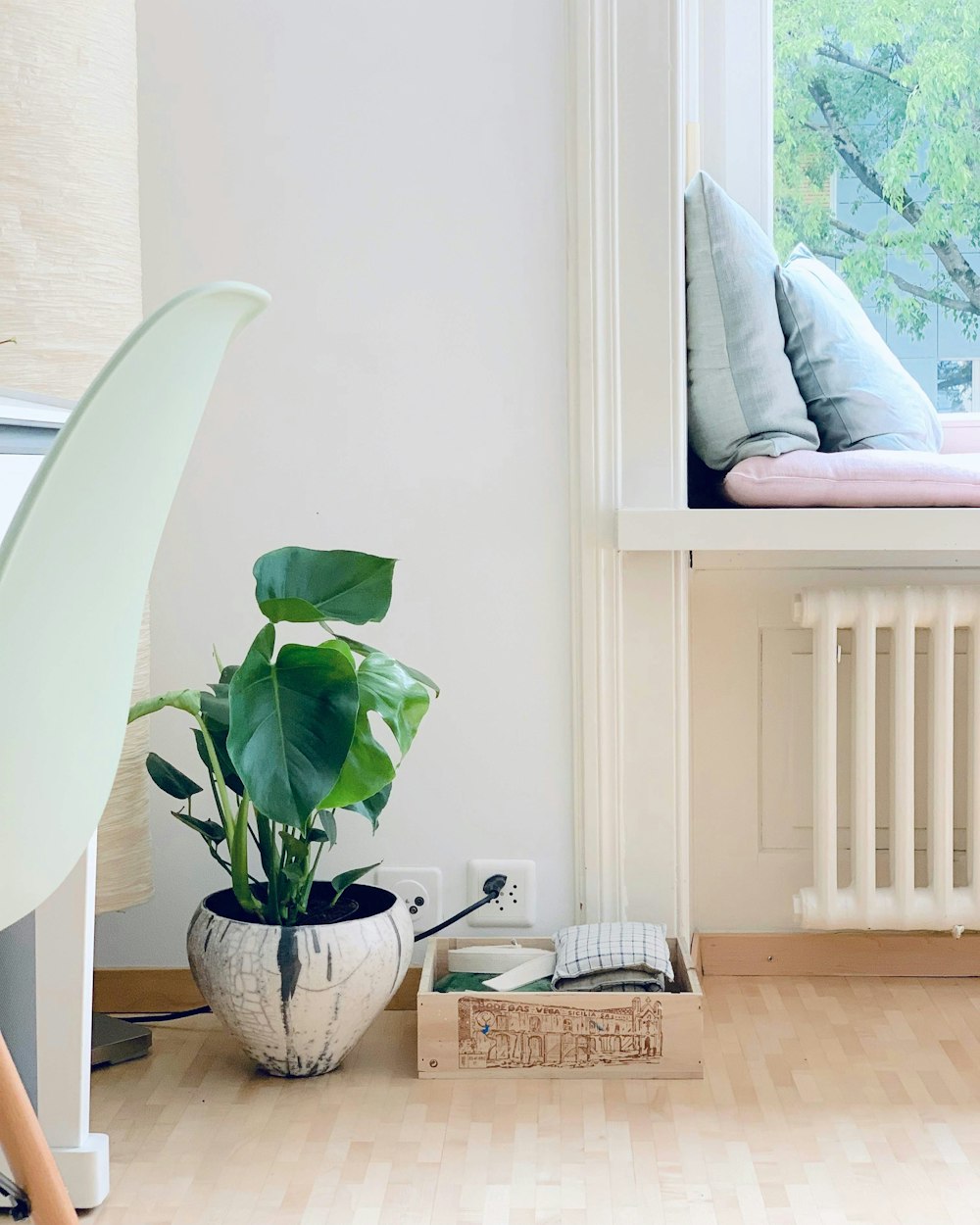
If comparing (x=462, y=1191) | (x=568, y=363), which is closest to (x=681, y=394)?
(x=568, y=363)

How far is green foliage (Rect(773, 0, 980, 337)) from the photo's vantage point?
7.04ft

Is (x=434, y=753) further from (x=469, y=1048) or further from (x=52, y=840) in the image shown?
(x=52, y=840)

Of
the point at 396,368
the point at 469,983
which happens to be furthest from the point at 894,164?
the point at 469,983

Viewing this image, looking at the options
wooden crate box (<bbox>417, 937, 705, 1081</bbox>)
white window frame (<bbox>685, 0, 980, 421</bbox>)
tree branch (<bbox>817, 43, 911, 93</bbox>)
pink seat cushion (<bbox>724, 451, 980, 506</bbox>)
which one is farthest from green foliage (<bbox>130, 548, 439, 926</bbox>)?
tree branch (<bbox>817, 43, 911, 93</bbox>)

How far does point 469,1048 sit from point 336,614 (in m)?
0.60

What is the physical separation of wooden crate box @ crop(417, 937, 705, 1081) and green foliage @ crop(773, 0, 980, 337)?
124 cm

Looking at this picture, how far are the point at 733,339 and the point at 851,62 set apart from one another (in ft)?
2.02

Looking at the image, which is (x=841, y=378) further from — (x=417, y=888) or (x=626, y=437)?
(x=417, y=888)

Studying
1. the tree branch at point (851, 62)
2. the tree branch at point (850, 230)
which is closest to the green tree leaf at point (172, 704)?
the tree branch at point (850, 230)

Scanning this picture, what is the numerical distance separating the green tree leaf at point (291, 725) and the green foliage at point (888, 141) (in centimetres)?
122

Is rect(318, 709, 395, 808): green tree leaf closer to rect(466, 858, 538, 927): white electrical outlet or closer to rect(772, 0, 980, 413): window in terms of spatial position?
rect(466, 858, 538, 927): white electrical outlet

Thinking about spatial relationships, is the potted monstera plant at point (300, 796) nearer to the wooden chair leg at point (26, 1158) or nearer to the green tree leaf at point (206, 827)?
the green tree leaf at point (206, 827)

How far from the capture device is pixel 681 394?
6.20ft

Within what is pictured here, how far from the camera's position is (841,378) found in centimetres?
195
